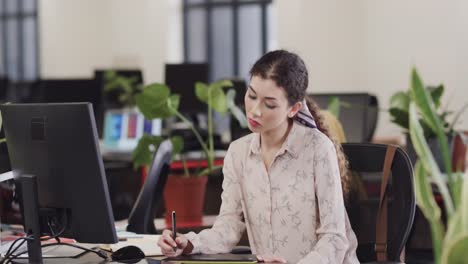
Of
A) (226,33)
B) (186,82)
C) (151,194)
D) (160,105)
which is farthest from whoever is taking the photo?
(226,33)

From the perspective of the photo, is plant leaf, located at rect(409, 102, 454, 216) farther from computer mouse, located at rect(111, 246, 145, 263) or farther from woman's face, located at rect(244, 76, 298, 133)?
computer mouse, located at rect(111, 246, 145, 263)

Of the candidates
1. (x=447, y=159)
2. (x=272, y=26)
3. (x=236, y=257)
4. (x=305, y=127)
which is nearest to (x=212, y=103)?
(x=305, y=127)

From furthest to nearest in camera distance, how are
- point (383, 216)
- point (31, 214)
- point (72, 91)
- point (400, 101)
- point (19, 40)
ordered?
point (19, 40), point (72, 91), point (400, 101), point (383, 216), point (31, 214)

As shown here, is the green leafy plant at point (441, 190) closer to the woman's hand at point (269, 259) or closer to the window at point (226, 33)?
the woman's hand at point (269, 259)

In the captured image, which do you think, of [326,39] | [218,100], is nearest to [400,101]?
[218,100]

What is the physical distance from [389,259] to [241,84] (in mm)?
3660

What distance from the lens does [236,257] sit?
7.22 ft

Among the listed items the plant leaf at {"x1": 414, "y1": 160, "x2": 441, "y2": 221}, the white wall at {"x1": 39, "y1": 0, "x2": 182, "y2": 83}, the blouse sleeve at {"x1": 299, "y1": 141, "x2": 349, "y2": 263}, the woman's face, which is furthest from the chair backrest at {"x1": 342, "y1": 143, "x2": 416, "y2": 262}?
the white wall at {"x1": 39, "y1": 0, "x2": 182, "y2": 83}

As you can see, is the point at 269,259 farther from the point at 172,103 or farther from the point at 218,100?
the point at 218,100

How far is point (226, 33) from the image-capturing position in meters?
10.3

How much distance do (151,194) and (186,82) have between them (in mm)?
3740

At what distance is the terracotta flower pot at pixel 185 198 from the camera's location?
3.78 meters

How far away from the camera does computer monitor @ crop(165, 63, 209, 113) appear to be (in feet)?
22.9

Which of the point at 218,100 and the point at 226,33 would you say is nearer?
the point at 218,100
